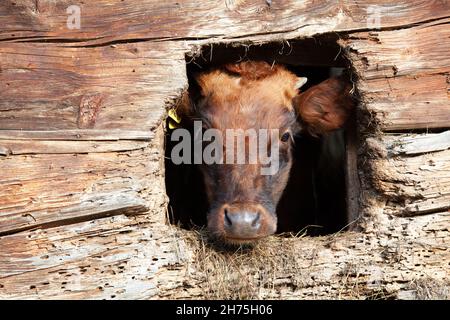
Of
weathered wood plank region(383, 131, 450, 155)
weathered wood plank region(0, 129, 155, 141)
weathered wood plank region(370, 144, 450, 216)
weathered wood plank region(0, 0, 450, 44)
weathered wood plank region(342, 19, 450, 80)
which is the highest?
weathered wood plank region(0, 0, 450, 44)

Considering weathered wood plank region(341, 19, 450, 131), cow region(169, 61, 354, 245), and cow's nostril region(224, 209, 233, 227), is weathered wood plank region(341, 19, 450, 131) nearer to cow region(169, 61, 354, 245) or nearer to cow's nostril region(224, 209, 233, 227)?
cow region(169, 61, 354, 245)

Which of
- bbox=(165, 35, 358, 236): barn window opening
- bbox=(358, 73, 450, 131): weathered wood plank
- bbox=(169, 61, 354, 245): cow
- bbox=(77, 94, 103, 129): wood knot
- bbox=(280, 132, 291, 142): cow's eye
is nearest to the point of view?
bbox=(77, 94, 103, 129): wood knot

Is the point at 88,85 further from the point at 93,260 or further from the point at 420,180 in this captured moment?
the point at 420,180

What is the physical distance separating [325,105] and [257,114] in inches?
23.7

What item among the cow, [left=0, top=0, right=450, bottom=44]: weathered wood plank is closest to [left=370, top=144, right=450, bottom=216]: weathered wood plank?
the cow

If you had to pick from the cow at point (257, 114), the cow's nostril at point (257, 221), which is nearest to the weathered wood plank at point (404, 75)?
the cow at point (257, 114)

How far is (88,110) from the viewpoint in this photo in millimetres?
4934

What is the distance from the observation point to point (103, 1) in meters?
5.09

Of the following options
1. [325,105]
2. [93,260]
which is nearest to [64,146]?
[93,260]

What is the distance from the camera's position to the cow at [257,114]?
A: 5309mm

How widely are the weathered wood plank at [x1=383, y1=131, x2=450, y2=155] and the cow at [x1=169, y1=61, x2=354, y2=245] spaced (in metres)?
0.72

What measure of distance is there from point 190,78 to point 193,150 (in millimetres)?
677

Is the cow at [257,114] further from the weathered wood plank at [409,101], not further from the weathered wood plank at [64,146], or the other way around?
the weathered wood plank at [64,146]

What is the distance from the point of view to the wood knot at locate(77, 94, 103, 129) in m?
4.91
